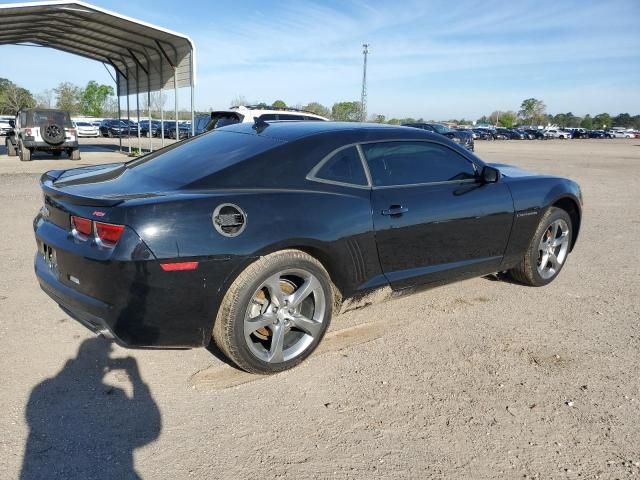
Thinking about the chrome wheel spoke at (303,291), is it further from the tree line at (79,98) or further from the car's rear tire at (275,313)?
the tree line at (79,98)

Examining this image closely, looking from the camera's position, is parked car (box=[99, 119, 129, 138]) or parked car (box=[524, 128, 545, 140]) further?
parked car (box=[524, 128, 545, 140])

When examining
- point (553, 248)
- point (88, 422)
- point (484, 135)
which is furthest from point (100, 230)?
point (484, 135)

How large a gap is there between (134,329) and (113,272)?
331mm

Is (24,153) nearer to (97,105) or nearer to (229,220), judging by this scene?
(229,220)

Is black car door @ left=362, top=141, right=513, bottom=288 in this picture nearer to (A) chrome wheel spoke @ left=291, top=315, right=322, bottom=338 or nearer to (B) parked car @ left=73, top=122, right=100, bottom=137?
(A) chrome wheel spoke @ left=291, top=315, right=322, bottom=338

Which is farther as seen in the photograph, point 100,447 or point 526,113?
point 526,113

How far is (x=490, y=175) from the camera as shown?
4094 mm

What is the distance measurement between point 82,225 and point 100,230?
0.18 meters

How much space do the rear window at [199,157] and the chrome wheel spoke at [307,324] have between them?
1.04 meters

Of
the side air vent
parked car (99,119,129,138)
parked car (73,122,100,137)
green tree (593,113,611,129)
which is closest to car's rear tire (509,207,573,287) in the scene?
the side air vent

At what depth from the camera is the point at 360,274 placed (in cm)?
342

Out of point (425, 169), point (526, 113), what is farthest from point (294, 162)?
point (526, 113)

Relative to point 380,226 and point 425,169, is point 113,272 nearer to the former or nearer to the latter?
point 380,226

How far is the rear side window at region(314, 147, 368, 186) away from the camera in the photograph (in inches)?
132
